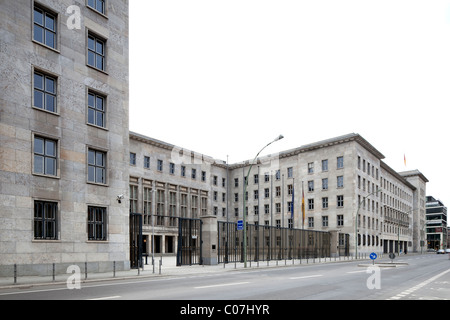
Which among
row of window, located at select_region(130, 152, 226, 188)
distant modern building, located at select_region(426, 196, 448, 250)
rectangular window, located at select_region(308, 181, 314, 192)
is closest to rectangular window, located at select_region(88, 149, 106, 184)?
row of window, located at select_region(130, 152, 226, 188)

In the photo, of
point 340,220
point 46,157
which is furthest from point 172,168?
point 46,157

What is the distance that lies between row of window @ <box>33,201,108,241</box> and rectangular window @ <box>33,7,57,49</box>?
29.4 feet

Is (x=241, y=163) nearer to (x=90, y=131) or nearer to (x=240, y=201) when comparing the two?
(x=240, y=201)

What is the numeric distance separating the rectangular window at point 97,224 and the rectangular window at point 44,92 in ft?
21.2

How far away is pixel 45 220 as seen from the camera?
23.3 m

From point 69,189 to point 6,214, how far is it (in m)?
3.99

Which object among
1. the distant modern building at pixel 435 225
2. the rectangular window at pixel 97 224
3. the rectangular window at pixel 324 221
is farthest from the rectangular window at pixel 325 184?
the distant modern building at pixel 435 225

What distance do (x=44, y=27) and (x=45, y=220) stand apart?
10.7 metres

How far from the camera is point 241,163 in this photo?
82.8m

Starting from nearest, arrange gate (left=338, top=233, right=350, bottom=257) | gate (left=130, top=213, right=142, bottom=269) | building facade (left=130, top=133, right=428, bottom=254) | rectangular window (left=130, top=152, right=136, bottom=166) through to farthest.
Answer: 1. gate (left=130, top=213, right=142, bottom=269)
2. rectangular window (left=130, top=152, right=136, bottom=166)
3. gate (left=338, top=233, right=350, bottom=257)
4. building facade (left=130, top=133, right=428, bottom=254)

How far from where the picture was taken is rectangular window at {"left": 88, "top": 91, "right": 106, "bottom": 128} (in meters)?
27.0

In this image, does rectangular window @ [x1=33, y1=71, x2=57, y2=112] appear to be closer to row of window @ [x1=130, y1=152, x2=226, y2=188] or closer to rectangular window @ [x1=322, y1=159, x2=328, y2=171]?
row of window @ [x1=130, y1=152, x2=226, y2=188]

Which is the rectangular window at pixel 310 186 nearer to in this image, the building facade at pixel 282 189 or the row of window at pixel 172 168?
the building facade at pixel 282 189
